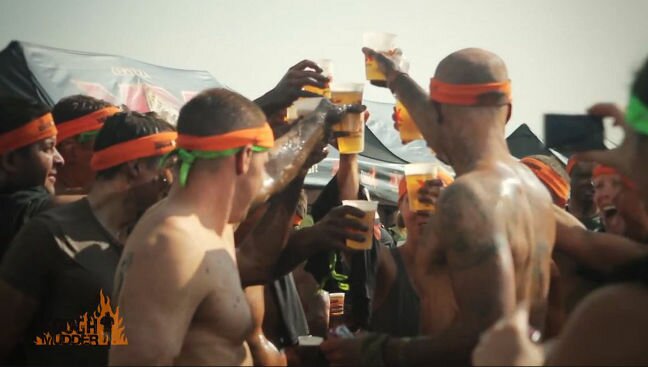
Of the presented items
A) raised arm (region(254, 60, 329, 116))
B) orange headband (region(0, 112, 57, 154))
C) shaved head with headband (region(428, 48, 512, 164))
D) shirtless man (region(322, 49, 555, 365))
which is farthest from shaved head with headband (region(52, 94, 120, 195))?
shaved head with headband (region(428, 48, 512, 164))

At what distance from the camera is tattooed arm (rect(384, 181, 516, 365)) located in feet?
12.9

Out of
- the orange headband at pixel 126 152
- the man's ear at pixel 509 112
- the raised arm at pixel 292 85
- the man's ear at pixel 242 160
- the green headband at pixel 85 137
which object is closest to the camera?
the man's ear at pixel 242 160

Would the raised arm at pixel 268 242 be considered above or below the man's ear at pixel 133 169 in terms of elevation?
below

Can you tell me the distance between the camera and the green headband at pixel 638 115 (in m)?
2.73

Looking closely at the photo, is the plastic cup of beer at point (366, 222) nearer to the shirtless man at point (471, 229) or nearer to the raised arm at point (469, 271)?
the shirtless man at point (471, 229)

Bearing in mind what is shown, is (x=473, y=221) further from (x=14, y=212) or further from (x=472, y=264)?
(x=14, y=212)

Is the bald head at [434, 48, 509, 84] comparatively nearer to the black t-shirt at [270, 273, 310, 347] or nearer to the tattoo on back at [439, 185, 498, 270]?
the tattoo on back at [439, 185, 498, 270]

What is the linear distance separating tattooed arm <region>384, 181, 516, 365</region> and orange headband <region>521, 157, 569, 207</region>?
3.06 meters

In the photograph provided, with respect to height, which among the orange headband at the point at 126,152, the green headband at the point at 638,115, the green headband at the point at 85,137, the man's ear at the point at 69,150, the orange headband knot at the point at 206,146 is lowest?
the man's ear at the point at 69,150

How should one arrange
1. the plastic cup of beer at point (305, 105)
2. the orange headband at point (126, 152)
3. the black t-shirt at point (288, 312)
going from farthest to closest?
1. the black t-shirt at point (288, 312)
2. the plastic cup of beer at point (305, 105)
3. the orange headband at point (126, 152)

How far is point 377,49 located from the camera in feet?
17.1

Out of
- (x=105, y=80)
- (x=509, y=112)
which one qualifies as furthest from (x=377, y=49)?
(x=105, y=80)

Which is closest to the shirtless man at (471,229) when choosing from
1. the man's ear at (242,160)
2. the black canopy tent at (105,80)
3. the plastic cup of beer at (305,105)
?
the plastic cup of beer at (305,105)

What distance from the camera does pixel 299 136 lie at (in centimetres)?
524
